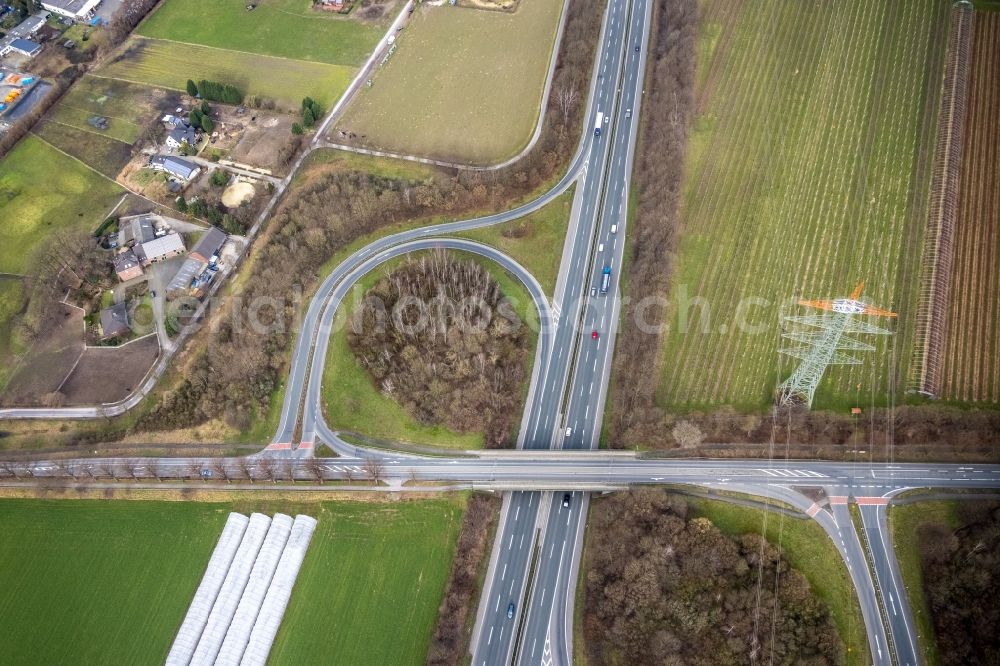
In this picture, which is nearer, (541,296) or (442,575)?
(442,575)

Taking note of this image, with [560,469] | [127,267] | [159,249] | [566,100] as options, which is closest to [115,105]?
[159,249]

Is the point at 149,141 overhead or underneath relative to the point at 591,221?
overhead

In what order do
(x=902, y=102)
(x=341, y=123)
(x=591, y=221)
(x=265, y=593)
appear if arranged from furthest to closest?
(x=341, y=123)
(x=902, y=102)
(x=591, y=221)
(x=265, y=593)

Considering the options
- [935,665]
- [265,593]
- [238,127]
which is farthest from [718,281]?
[238,127]

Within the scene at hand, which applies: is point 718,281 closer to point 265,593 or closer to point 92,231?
point 265,593

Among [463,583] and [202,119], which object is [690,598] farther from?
[202,119]
